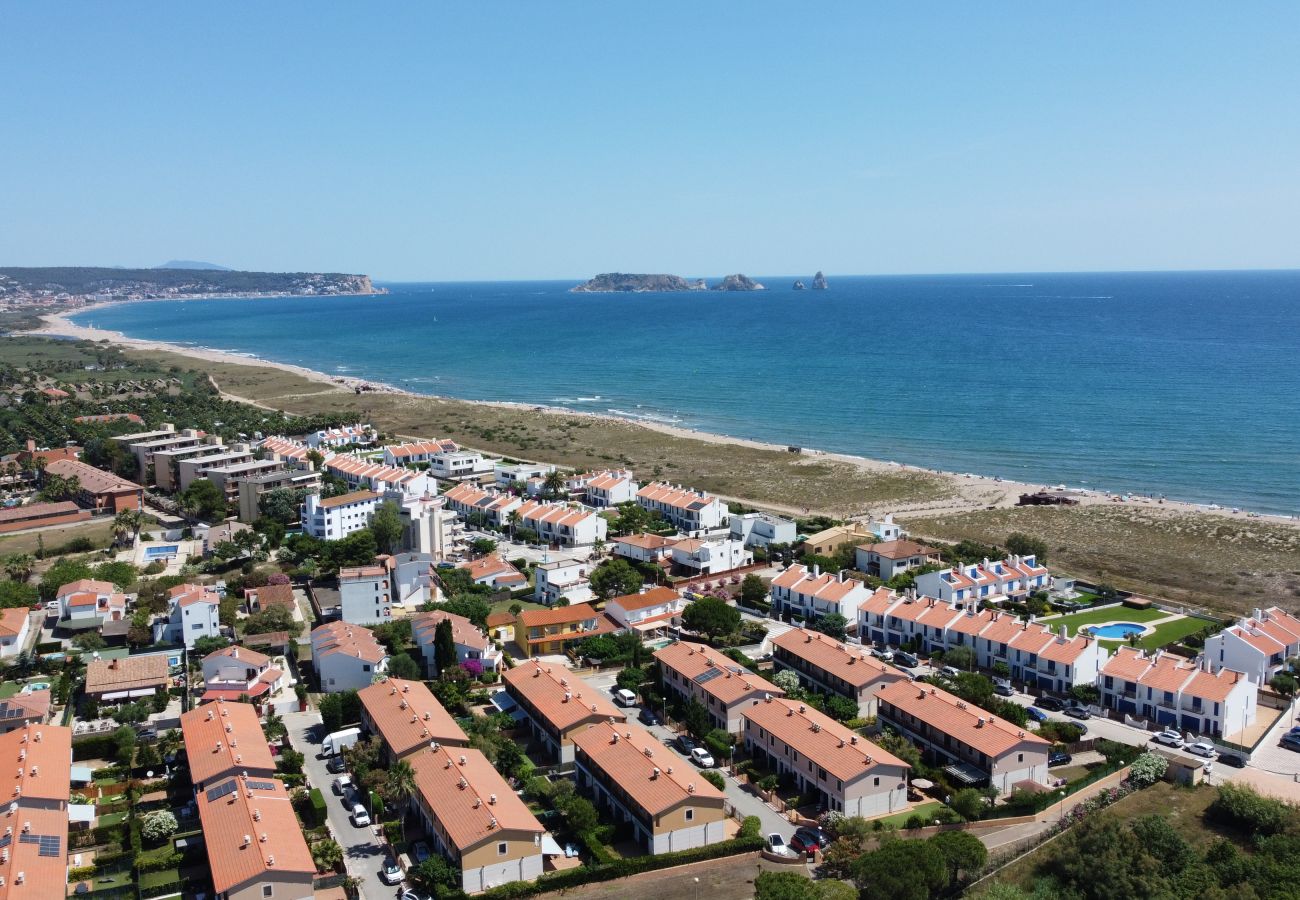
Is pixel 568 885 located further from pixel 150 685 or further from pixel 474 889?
pixel 150 685

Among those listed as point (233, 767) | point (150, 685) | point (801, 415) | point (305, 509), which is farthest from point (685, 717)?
point (801, 415)

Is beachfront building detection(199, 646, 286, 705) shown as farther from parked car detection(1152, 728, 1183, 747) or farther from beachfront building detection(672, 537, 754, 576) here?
parked car detection(1152, 728, 1183, 747)

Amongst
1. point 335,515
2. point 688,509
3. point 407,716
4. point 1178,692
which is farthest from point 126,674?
point 1178,692

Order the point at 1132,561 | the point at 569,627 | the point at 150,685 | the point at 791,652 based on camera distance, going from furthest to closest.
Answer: the point at 1132,561 → the point at 569,627 → the point at 791,652 → the point at 150,685

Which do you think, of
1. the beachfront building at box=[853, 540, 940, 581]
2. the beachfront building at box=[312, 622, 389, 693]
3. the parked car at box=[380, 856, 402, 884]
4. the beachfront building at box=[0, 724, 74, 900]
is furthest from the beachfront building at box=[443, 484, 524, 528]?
the parked car at box=[380, 856, 402, 884]

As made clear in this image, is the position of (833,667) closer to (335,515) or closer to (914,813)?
(914,813)

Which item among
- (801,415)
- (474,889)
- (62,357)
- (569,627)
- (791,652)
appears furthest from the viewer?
(62,357)

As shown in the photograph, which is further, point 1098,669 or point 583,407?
point 583,407
